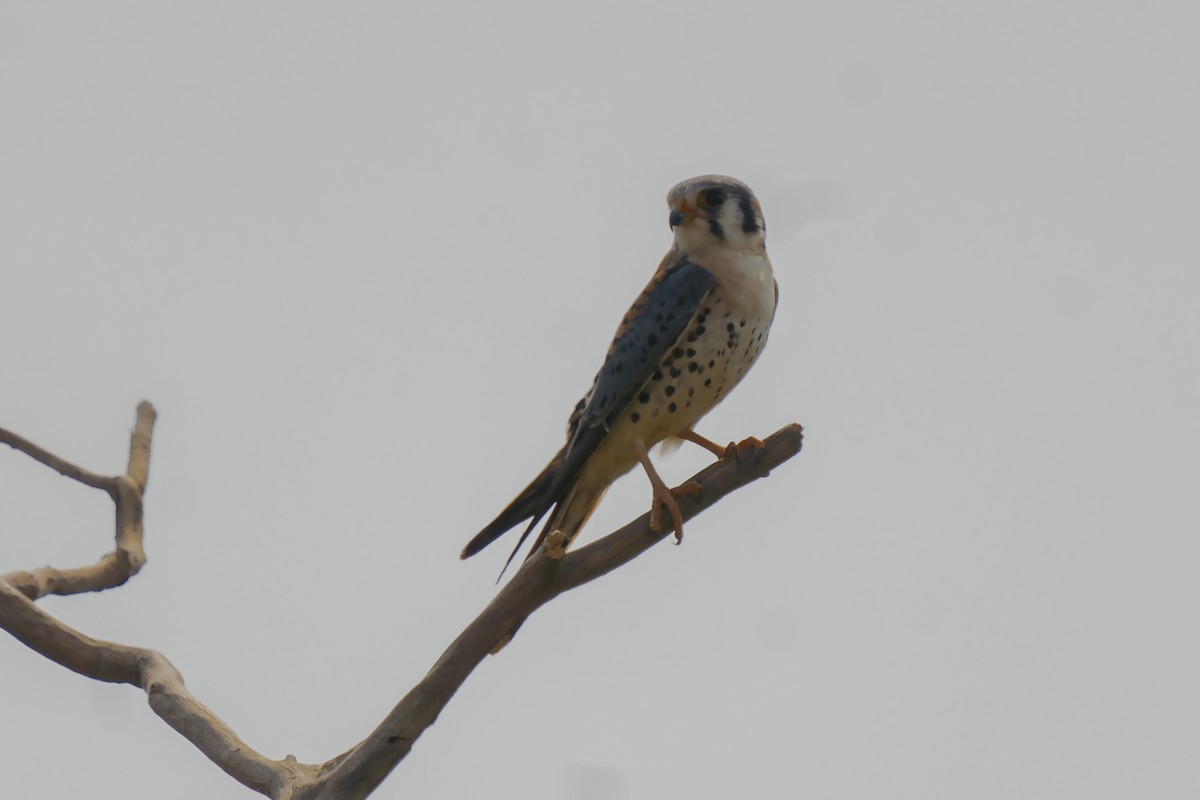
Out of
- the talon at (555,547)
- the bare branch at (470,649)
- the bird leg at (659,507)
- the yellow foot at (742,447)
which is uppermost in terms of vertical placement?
the yellow foot at (742,447)

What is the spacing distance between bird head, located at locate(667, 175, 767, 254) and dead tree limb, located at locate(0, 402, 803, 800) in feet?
4.02

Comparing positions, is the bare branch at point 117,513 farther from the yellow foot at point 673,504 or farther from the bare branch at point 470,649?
the yellow foot at point 673,504

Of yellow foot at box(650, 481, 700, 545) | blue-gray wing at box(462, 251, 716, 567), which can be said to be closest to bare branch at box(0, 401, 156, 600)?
blue-gray wing at box(462, 251, 716, 567)

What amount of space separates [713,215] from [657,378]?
77cm

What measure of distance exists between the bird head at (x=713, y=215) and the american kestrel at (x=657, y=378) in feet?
0.36

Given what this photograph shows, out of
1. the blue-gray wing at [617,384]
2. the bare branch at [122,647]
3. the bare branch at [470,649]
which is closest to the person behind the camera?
the bare branch at [470,649]

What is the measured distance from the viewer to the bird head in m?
5.56

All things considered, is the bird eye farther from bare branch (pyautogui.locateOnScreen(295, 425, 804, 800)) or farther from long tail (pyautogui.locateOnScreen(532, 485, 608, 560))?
bare branch (pyautogui.locateOnScreen(295, 425, 804, 800))

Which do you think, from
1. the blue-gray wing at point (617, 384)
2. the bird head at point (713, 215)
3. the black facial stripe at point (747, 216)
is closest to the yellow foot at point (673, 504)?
the blue-gray wing at point (617, 384)

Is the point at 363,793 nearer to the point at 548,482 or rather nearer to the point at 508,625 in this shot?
the point at 508,625

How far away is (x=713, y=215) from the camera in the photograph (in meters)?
5.61

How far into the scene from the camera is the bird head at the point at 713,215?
18.2 feet

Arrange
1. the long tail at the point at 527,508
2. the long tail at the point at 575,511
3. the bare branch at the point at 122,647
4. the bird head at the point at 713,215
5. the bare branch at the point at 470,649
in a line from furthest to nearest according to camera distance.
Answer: the bird head at the point at 713,215 → the long tail at the point at 575,511 → the long tail at the point at 527,508 → the bare branch at the point at 122,647 → the bare branch at the point at 470,649

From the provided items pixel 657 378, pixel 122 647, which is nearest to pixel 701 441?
pixel 657 378
